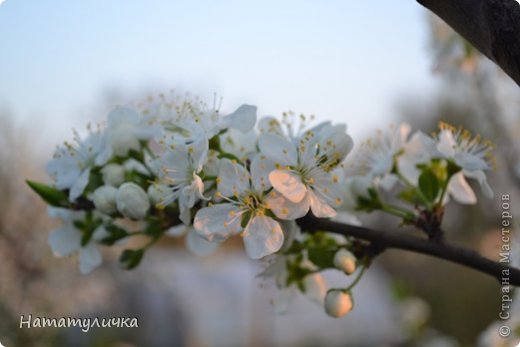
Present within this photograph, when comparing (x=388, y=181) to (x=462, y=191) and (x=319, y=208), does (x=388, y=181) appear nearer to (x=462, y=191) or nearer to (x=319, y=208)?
(x=462, y=191)

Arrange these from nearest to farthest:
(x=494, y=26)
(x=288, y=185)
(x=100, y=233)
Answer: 1. (x=494, y=26)
2. (x=288, y=185)
3. (x=100, y=233)

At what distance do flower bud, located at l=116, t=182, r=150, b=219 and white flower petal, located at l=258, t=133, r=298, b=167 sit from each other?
0.60 ft

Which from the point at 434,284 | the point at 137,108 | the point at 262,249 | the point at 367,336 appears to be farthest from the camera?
the point at 367,336

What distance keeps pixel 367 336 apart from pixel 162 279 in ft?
14.3

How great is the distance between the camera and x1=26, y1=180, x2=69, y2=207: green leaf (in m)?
0.91

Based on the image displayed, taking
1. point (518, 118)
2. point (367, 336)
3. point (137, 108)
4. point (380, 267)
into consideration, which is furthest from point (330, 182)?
point (380, 267)

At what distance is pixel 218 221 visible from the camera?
777 millimetres

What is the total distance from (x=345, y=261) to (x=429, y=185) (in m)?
0.18

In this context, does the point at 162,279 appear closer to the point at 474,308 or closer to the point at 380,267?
the point at 474,308

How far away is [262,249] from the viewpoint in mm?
755

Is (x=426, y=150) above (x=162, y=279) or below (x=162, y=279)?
above

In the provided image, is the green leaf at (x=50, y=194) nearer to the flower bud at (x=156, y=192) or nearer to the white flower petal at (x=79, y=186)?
the white flower petal at (x=79, y=186)

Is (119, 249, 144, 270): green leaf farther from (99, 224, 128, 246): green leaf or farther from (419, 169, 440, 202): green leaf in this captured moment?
(419, 169, 440, 202): green leaf

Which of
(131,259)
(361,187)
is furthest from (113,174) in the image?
(361,187)
